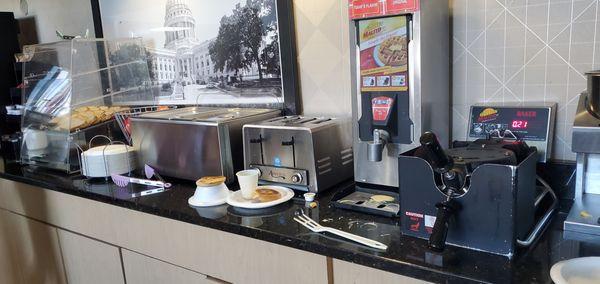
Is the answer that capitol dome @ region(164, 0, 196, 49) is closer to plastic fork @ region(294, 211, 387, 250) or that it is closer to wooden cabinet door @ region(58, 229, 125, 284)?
wooden cabinet door @ region(58, 229, 125, 284)

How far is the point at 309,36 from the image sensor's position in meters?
1.74

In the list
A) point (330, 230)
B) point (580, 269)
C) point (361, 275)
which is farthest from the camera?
point (330, 230)

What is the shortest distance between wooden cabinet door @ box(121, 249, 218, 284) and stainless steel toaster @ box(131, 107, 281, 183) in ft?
1.08

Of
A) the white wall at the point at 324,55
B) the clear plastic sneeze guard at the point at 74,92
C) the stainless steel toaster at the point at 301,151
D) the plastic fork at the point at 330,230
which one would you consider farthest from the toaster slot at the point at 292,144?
the clear plastic sneeze guard at the point at 74,92

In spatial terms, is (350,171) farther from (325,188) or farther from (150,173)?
(150,173)

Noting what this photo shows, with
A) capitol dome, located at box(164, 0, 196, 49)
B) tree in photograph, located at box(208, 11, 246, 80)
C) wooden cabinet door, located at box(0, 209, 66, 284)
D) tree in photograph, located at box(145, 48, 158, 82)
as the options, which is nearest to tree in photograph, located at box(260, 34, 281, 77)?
tree in photograph, located at box(208, 11, 246, 80)

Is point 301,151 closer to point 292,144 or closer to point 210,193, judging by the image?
point 292,144

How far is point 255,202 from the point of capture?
1373 millimetres

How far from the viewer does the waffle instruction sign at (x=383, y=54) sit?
Result: 1.26 metres

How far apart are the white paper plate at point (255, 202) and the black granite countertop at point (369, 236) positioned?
2 centimetres

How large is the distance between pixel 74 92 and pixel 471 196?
1806 millimetres

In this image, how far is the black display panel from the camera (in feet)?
4.12

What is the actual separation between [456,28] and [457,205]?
666 mm

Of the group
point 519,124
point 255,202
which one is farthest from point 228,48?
point 519,124
